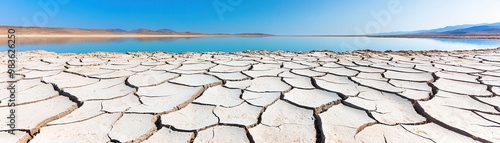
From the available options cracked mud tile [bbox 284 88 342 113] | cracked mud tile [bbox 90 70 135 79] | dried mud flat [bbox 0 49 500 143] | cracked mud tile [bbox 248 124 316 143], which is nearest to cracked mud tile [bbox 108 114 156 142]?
dried mud flat [bbox 0 49 500 143]

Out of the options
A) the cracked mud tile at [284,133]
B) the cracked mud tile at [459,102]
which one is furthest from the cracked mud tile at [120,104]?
the cracked mud tile at [459,102]

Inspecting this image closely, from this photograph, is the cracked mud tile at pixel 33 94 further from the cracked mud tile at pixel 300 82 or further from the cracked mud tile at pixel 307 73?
the cracked mud tile at pixel 307 73

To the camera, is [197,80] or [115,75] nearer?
[197,80]

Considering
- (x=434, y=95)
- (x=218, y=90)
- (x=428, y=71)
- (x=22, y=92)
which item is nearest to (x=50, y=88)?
(x=22, y=92)

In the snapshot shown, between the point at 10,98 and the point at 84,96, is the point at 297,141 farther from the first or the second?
the point at 10,98

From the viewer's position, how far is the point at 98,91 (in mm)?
1349

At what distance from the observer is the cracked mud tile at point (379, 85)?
1.40 m

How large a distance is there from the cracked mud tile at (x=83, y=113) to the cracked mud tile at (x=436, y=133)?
48.8 inches

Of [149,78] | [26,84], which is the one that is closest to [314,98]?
[149,78]

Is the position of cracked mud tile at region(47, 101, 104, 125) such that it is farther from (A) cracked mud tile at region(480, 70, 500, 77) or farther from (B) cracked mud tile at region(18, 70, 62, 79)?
(A) cracked mud tile at region(480, 70, 500, 77)

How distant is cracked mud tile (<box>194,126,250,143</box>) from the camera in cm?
82

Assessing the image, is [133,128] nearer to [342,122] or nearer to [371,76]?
[342,122]

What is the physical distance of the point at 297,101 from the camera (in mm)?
1199

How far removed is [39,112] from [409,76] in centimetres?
218
